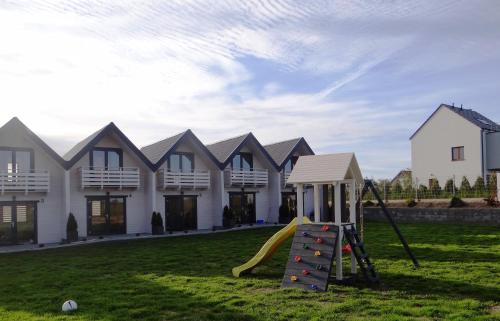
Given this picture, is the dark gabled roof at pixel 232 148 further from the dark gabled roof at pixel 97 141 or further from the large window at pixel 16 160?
the large window at pixel 16 160

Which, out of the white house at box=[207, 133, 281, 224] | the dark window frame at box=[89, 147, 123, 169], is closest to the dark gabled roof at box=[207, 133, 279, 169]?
the white house at box=[207, 133, 281, 224]

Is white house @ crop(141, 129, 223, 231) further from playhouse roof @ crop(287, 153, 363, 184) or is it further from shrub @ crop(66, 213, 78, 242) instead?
playhouse roof @ crop(287, 153, 363, 184)

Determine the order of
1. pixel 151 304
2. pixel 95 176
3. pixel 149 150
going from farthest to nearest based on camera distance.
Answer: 1. pixel 149 150
2. pixel 95 176
3. pixel 151 304

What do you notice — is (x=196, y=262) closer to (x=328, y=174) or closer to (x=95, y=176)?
(x=328, y=174)

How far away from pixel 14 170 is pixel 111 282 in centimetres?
1323

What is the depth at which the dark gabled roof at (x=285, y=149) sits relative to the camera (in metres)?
30.9

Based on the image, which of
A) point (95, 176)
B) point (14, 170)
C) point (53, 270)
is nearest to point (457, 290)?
point (53, 270)

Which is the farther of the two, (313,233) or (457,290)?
(313,233)

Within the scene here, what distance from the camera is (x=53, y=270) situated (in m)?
13.9

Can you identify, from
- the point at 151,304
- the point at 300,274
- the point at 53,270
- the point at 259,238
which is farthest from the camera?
the point at 259,238

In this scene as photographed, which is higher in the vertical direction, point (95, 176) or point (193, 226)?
point (95, 176)

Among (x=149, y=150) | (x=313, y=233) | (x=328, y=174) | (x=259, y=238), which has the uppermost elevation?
(x=149, y=150)

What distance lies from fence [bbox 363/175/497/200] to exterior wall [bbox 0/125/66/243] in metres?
20.7

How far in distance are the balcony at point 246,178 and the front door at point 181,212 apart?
2.55 meters
